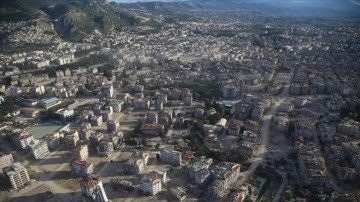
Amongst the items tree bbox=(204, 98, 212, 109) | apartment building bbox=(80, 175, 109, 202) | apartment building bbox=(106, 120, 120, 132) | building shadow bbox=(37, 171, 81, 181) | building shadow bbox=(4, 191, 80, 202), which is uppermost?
tree bbox=(204, 98, 212, 109)

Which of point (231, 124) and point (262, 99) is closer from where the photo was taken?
point (231, 124)

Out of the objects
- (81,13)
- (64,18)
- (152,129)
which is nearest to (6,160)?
(152,129)

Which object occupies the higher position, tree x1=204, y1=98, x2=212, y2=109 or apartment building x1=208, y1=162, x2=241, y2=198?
tree x1=204, y1=98, x2=212, y2=109

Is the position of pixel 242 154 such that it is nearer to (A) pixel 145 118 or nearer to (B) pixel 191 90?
(A) pixel 145 118

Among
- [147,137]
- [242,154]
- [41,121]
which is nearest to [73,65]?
[41,121]

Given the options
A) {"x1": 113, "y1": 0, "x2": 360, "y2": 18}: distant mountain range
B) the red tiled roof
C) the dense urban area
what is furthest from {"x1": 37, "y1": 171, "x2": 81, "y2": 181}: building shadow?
{"x1": 113, "y1": 0, "x2": 360, "y2": 18}: distant mountain range

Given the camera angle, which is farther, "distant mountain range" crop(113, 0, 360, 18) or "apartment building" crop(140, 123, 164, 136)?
"distant mountain range" crop(113, 0, 360, 18)

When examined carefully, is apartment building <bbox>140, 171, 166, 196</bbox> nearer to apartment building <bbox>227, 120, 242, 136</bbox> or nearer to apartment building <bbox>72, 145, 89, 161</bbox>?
apartment building <bbox>72, 145, 89, 161</bbox>
